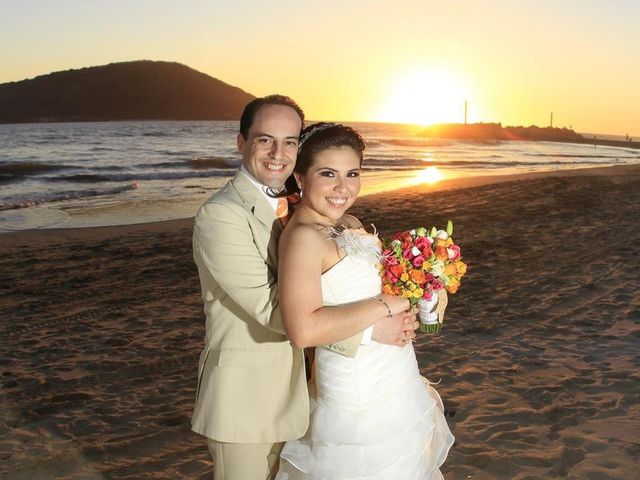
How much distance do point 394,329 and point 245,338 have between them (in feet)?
2.17

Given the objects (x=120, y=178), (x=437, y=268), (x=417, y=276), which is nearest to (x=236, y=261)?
(x=417, y=276)

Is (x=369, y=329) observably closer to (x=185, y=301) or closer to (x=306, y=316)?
(x=306, y=316)

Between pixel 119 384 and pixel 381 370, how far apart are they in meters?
4.11

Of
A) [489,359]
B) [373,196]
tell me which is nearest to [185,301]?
[489,359]

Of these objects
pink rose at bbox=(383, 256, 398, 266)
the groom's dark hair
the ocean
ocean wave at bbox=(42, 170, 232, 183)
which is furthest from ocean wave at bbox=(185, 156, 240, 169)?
pink rose at bbox=(383, 256, 398, 266)

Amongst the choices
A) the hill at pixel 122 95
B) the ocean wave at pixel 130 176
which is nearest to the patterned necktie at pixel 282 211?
the ocean wave at pixel 130 176

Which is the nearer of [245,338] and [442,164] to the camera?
[245,338]

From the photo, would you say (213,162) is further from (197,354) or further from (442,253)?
(442,253)

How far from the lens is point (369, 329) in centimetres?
278

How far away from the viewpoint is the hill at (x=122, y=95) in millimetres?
137625

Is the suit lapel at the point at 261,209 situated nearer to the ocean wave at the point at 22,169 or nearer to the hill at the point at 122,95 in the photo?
the ocean wave at the point at 22,169

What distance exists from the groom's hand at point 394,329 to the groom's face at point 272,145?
2.58 feet

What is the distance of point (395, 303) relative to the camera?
278cm

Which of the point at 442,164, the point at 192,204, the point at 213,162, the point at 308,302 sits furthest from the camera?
the point at 442,164
